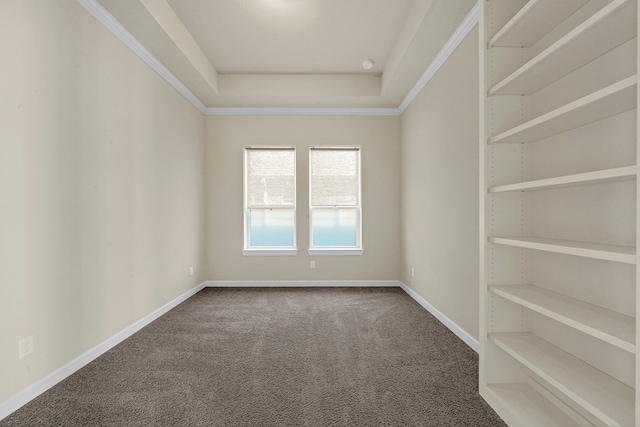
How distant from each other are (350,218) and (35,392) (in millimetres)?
4095

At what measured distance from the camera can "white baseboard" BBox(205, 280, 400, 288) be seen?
16.9 feet

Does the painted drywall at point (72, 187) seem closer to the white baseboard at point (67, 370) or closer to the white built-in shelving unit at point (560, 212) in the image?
the white baseboard at point (67, 370)

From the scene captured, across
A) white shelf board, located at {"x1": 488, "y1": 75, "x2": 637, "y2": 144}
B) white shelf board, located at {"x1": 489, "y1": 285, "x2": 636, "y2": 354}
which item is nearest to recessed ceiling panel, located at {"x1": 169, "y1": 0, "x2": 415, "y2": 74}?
white shelf board, located at {"x1": 488, "y1": 75, "x2": 637, "y2": 144}

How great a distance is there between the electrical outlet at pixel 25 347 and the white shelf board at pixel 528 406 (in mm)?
2870

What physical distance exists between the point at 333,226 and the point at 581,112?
13.1 feet

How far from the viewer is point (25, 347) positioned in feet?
6.51

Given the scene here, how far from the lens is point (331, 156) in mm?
5223

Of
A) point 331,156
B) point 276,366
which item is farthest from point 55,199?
point 331,156

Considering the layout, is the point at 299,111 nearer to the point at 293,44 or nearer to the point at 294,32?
the point at 293,44

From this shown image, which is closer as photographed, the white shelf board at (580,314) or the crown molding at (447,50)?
the white shelf board at (580,314)

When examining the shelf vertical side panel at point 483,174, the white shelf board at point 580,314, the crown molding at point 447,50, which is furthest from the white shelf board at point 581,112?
the crown molding at point 447,50

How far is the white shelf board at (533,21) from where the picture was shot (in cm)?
160

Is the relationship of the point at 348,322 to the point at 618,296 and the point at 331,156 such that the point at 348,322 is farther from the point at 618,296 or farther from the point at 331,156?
the point at 331,156

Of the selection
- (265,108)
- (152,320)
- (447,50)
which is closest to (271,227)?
(265,108)
